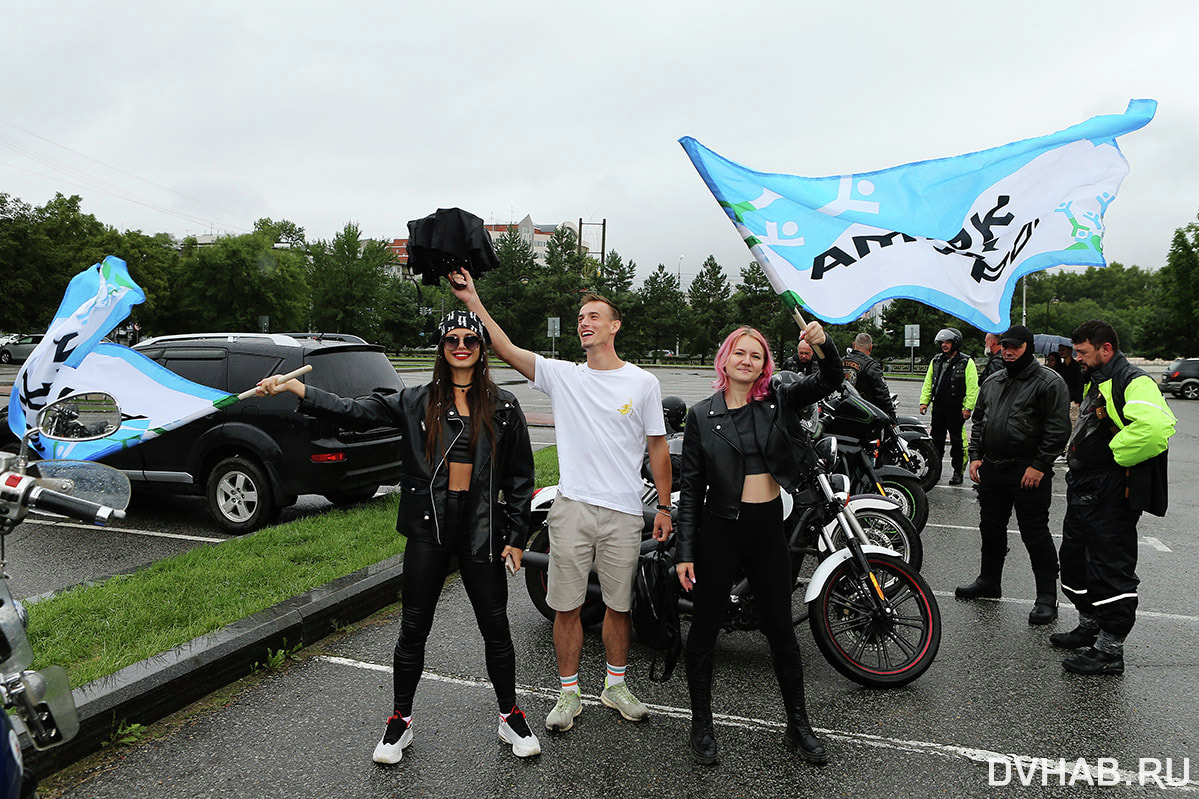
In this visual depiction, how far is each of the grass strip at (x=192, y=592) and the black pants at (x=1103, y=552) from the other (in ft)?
15.5

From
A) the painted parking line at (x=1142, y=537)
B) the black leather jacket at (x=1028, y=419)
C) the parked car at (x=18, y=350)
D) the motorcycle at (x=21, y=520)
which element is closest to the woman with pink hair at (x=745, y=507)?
the motorcycle at (x=21, y=520)

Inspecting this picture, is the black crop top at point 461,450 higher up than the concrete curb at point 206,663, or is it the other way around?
the black crop top at point 461,450

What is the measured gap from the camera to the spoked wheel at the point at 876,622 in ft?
13.6

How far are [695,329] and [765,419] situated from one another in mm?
64837

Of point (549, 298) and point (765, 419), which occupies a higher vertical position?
point (549, 298)

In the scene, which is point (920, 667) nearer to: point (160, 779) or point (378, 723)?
point (378, 723)

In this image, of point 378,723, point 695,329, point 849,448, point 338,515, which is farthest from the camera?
point 695,329

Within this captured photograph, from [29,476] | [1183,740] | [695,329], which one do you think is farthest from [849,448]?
[695,329]

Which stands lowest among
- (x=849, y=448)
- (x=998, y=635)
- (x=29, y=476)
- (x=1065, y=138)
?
(x=998, y=635)

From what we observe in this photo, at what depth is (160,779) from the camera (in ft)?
10.7

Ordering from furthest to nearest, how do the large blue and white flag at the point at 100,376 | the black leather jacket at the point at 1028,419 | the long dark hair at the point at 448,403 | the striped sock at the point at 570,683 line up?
the black leather jacket at the point at 1028,419
the striped sock at the point at 570,683
the long dark hair at the point at 448,403
the large blue and white flag at the point at 100,376

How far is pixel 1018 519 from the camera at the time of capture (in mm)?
5367

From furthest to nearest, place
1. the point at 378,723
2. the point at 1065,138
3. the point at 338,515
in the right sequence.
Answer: the point at 338,515 → the point at 1065,138 → the point at 378,723

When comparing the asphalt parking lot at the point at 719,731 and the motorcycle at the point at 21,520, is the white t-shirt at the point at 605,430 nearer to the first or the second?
the asphalt parking lot at the point at 719,731
